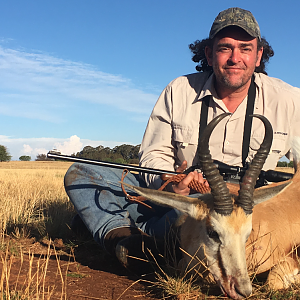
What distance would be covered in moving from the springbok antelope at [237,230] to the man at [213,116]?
3.92 feet

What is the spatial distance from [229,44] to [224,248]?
10.1ft

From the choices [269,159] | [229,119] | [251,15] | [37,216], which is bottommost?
[37,216]

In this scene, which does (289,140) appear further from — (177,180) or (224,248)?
(224,248)

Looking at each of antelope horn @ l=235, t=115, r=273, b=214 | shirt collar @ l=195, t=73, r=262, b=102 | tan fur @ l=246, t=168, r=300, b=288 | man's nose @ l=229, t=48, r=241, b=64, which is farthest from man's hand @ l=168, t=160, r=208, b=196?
man's nose @ l=229, t=48, r=241, b=64

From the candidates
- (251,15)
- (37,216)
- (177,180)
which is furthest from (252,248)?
(37,216)

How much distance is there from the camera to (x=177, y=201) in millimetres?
3025

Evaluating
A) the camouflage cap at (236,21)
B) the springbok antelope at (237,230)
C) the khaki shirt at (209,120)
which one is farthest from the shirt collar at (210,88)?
the springbok antelope at (237,230)

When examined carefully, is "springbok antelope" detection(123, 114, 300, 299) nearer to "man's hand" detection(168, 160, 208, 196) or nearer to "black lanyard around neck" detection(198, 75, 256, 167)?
"man's hand" detection(168, 160, 208, 196)

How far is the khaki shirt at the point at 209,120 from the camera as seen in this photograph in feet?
16.1

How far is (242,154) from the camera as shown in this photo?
4.82 m

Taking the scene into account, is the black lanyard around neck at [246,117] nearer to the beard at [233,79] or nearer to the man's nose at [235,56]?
the beard at [233,79]

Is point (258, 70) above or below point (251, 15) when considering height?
below

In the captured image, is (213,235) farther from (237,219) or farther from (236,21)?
(236,21)

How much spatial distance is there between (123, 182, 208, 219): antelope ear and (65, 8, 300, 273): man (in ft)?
4.07
